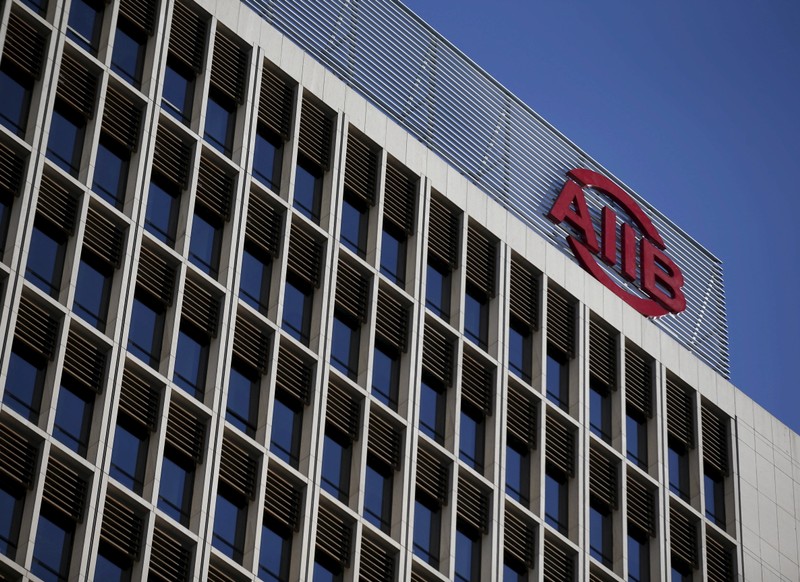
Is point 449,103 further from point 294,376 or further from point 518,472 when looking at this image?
point 294,376

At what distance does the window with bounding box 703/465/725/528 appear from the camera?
289 ft

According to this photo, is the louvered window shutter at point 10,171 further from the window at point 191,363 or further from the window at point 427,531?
the window at point 427,531

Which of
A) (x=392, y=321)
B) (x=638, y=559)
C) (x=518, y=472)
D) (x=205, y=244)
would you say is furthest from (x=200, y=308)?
(x=638, y=559)

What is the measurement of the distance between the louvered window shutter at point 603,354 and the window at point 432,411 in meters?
9.43

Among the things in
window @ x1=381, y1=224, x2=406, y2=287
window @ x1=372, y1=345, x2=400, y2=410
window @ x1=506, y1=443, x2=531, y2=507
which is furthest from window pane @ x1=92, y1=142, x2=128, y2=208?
window @ x1=506, y1=443, x2=531, y2=507

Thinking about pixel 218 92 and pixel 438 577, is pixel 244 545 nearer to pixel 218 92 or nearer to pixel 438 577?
pixel 438 577

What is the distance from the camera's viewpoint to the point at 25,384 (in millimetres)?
65812

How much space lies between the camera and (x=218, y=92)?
77.9 m

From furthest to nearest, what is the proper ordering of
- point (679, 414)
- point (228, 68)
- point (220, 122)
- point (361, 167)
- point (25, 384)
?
1. point (679, 414)
2. point (361, 167)
3. point (228, 68)
4. point (220, 122)
5. point (25, 384)

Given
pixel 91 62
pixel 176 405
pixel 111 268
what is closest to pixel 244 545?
pixel 176 405

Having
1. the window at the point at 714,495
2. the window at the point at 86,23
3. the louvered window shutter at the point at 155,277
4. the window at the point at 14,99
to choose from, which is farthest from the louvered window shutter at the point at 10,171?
the window at the point at 714,495

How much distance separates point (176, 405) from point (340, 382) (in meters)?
7.35

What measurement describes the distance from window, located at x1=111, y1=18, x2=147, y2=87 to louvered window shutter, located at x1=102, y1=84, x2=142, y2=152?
1079 millimetres

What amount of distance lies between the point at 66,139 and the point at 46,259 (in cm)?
498
